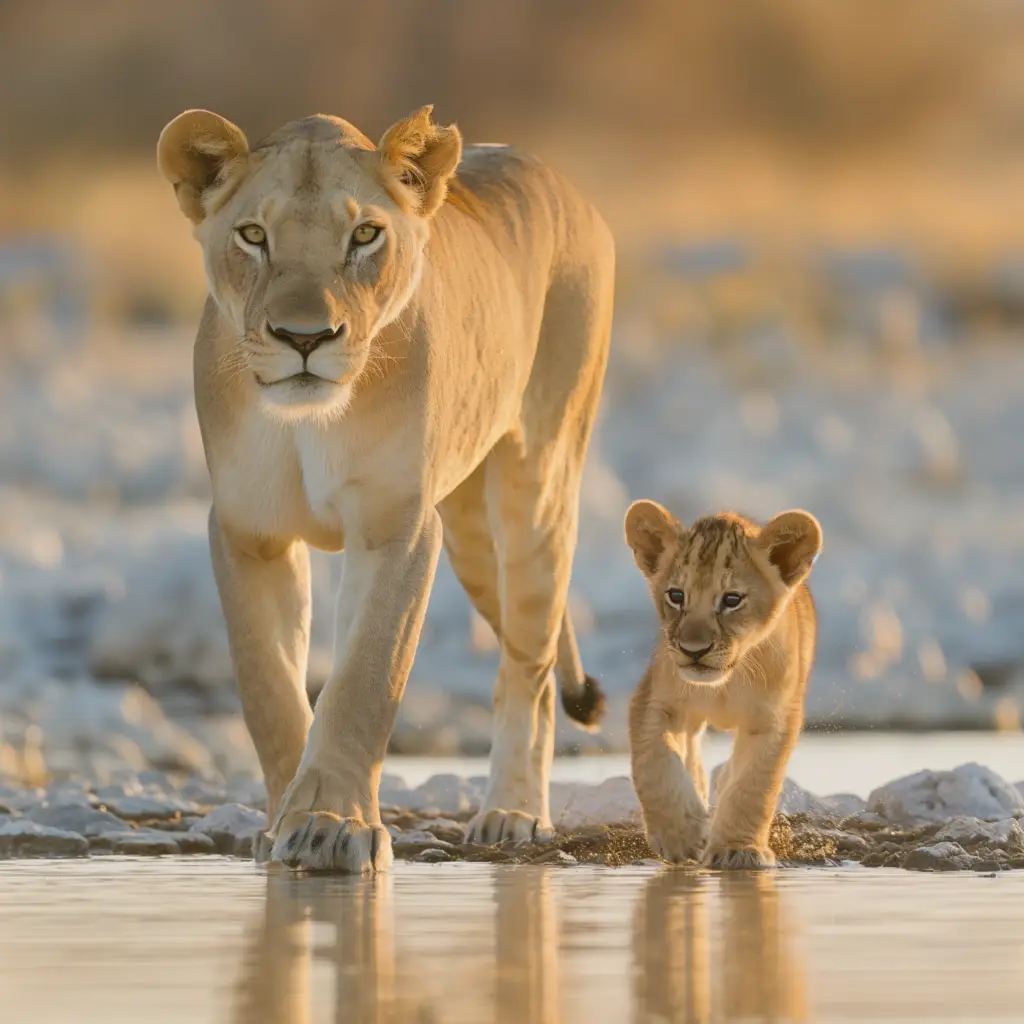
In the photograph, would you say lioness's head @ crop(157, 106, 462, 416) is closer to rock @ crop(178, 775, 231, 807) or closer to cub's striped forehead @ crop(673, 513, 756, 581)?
cub's striped forehead @ crop(673, 513, 756, 581)

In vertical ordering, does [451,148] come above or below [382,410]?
above

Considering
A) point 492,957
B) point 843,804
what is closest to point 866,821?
point 843,804

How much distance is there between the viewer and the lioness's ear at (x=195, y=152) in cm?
562

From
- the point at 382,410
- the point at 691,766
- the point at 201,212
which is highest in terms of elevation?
the point at 201,212

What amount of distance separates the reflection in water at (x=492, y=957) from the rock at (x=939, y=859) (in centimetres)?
81

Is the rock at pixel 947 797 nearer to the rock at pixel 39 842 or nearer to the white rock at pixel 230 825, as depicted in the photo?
the white rock at pixel 230 825

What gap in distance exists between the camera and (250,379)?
5543 millimetres

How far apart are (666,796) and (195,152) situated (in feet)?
6.18

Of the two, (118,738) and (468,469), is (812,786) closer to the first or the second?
(468,469)

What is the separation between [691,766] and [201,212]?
2059mm

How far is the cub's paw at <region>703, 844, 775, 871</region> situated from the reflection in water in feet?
2.45

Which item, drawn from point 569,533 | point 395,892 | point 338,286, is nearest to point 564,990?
point 395,892

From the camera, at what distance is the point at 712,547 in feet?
19.2

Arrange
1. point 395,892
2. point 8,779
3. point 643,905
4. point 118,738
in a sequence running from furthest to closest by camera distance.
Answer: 1. point 118,738
2. point 8,779
3. point 395,892
4. point 643,905
